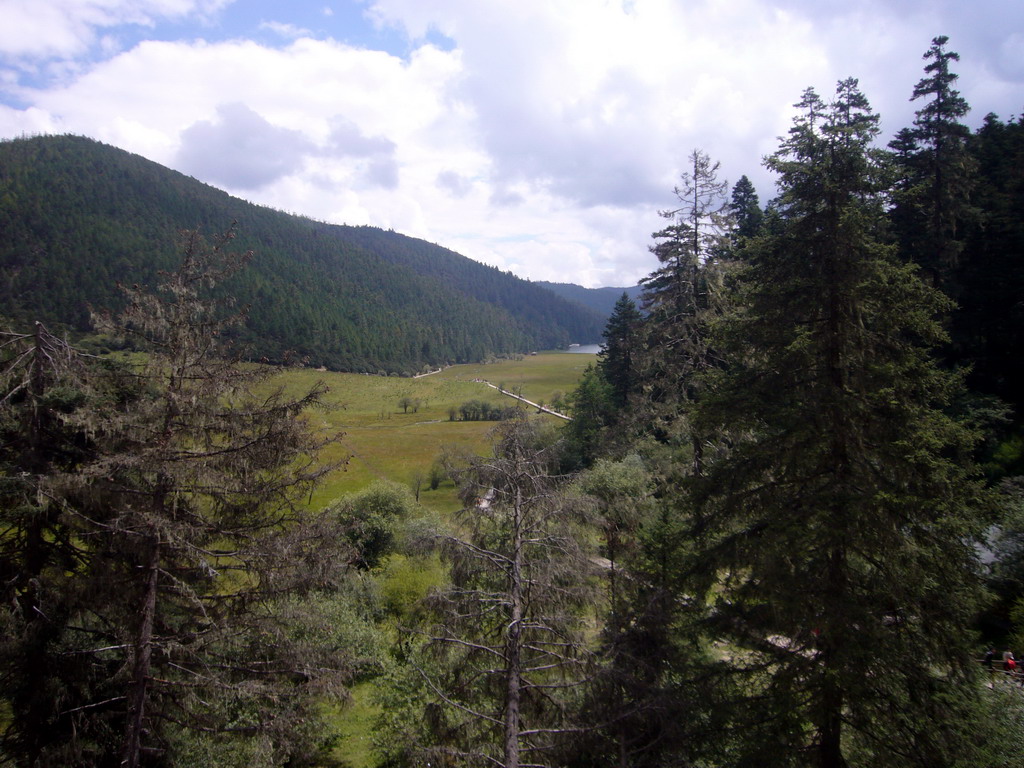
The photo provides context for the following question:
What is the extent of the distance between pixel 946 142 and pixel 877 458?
81.8ft

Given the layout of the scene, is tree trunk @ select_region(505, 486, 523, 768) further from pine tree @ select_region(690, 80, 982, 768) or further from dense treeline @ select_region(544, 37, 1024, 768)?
pine tree @ select_region(690, 80, 982, 768)

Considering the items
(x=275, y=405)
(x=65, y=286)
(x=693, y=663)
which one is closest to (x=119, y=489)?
(x=275, y=405)

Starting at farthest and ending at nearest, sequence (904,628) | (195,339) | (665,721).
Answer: (195,339)
(665,721)
(904,628)

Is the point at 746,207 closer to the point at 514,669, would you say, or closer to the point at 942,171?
the point at 942,171

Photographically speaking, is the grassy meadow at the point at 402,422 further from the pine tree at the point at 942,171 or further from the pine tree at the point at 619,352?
the pine tree at the point at 942,171

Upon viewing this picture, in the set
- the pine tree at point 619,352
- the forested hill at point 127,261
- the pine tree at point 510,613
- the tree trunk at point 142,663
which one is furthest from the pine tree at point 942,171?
the forested hill at point 127,261

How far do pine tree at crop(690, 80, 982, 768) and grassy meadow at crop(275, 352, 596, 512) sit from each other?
16.1 feet

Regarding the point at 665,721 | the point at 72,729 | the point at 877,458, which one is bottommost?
the point at 72,729

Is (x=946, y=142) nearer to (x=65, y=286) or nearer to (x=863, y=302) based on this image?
(x=863, y=302)

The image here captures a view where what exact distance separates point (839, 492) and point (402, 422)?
81187mm

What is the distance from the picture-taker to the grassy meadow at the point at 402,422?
51509mm

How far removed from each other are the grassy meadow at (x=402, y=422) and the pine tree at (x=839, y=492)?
4907mm

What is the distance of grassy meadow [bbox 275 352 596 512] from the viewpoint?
169 feet

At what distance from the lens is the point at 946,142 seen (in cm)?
2416
